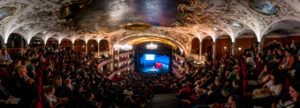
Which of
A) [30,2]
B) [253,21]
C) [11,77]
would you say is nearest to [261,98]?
[253,21]

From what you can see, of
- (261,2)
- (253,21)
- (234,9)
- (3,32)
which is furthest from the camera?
(3,32)

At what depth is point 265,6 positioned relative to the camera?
5098mm

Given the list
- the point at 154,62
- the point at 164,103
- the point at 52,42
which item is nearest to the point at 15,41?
the point at 52,42

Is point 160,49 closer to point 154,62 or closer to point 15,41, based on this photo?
point 154,62

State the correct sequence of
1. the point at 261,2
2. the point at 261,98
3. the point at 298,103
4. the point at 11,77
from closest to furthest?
the point at 298,103
the point at 261,98
the point at 11,77
the point at 261,2

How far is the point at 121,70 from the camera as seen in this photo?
89.1 ft

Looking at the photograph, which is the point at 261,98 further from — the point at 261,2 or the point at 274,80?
the point at 261,2

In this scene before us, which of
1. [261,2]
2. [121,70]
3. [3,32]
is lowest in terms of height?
[121,70]

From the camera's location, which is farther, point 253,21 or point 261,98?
point 253,21

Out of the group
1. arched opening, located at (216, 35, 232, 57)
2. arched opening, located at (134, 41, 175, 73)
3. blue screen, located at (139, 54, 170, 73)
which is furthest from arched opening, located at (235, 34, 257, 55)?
blue screen, located at (139, 54, 170, 73)

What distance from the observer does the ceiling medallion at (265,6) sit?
477 cm

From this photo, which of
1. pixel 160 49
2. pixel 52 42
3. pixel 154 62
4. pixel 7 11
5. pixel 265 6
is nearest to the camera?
pixel 265 6

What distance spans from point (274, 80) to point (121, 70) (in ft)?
84.0

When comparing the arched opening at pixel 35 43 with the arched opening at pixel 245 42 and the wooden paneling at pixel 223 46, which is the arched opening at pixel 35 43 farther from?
the arched opening at pixel 245 42
